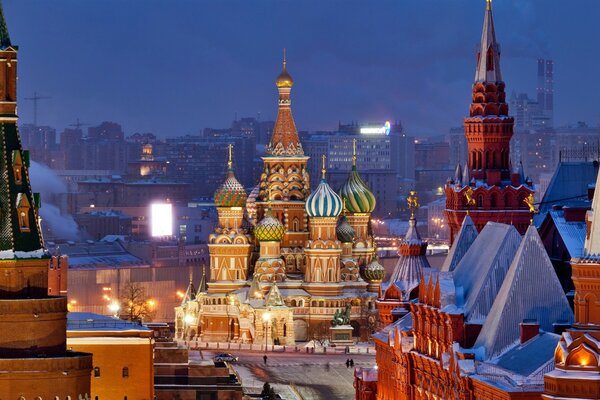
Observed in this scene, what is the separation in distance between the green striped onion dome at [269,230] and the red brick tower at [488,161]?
28.0 m

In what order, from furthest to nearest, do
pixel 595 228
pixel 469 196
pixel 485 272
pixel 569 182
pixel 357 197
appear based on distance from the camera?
pixel 357 197 → pixel 469 196 → pixel 569 182 → pixel 485 272 → pixel 595 228

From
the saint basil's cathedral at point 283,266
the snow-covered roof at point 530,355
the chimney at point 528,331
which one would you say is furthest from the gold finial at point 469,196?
the chimney at point 528,331

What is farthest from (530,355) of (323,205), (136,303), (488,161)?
(136,303)

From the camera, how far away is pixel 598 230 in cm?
5809

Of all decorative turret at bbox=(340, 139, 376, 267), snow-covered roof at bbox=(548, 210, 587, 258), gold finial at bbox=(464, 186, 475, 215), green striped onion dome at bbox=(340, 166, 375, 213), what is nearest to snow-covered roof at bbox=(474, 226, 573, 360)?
snow-covered roof at bbox=(548, 210, 587, 258)

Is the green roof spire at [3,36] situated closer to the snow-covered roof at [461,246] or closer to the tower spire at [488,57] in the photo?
the snow-covered roof at [461,246]

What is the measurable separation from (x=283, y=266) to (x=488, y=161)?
3034 centimetres

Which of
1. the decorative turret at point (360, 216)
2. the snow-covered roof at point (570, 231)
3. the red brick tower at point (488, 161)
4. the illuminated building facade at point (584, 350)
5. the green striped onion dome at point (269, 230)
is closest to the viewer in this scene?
the illuminated building facade at point (584, 350)

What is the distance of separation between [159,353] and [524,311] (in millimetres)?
18790

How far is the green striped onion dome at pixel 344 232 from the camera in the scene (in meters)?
127

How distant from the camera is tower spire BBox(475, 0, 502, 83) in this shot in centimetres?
9569

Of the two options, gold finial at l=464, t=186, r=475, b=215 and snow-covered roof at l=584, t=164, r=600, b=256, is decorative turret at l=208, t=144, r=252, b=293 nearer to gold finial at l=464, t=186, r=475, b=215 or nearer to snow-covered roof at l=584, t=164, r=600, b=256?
gold finial at l=464, t=186, r=475, b=215

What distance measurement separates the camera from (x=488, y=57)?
9631 cm

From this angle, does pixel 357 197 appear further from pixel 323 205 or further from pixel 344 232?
pixel 323 205
